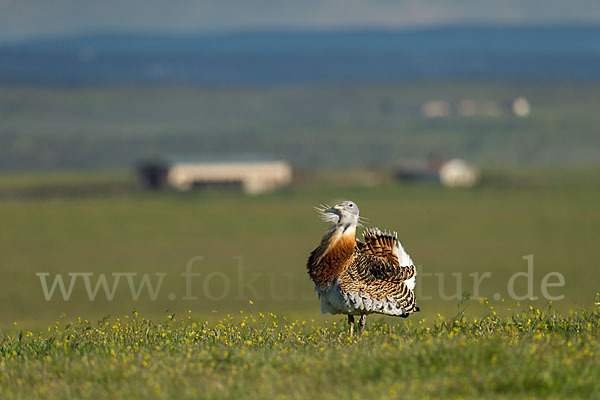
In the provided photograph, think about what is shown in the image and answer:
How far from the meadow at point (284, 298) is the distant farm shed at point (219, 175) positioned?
3.83m

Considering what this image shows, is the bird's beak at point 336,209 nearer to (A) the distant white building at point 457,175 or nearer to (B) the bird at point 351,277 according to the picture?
(B) the bird at point 351,277

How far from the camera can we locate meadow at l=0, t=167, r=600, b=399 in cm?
881

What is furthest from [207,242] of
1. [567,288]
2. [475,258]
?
[567,288]

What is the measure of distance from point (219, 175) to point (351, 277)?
12567 centimetres

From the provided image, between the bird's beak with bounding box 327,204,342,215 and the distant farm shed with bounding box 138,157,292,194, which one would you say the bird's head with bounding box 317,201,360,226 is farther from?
the distant farm shed with bounding box 138,157,292,194

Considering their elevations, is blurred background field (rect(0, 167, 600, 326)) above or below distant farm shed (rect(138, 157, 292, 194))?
Result: below

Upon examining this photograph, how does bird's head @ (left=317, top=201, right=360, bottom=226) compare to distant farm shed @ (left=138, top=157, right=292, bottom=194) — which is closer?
bird's head @ (left=317, top=201, right=360, bottom=226)

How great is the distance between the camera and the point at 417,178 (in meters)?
136

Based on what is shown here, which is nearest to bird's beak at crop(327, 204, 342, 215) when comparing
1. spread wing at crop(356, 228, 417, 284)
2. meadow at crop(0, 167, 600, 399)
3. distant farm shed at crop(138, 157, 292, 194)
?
spread wing at crop(356, 228, 417, 284)

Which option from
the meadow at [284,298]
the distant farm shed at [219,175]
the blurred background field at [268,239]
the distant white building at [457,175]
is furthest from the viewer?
the distant white building at [457,175]

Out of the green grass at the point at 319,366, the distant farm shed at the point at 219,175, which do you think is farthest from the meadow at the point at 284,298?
the distant farm shed at the point at 219,175

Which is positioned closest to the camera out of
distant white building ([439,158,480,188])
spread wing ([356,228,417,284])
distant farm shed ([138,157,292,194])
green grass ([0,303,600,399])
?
green grass ([0,303,600,399])

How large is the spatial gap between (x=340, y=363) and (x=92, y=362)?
207 cm

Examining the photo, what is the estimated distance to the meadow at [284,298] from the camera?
28.9ft
